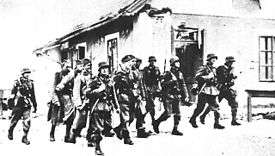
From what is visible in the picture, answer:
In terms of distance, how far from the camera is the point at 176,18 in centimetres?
1228

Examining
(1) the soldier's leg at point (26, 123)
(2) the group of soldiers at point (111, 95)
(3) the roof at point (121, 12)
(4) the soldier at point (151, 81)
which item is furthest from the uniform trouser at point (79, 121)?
(3) the roof at point (121, 12)

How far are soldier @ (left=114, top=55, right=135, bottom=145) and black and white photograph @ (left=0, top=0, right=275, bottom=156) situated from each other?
0.06 feet

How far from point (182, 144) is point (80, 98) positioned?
1.85 metres

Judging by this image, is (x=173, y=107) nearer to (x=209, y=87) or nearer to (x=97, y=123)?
(x=209, y=87)

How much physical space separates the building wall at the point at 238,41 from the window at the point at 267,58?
116 mm

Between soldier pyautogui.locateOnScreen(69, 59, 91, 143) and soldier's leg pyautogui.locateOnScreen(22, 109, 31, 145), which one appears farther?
soldier's leg pyautogui.locateOnScreen(22, 109, 31, 145)

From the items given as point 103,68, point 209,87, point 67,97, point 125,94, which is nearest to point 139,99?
point 125,94

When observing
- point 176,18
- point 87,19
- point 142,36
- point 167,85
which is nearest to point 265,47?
point 176,18

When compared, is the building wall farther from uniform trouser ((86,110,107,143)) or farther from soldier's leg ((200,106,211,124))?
uniform trouser ((86,110,107,143))

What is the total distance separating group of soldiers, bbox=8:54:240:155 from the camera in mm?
7184

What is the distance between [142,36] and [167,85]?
3.04 meters

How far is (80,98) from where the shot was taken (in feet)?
26.2

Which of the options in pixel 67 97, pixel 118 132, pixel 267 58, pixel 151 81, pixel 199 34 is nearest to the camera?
pixel 118 132

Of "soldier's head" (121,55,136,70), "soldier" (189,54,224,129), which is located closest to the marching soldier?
"soldier's head" (121,55,136,70)
